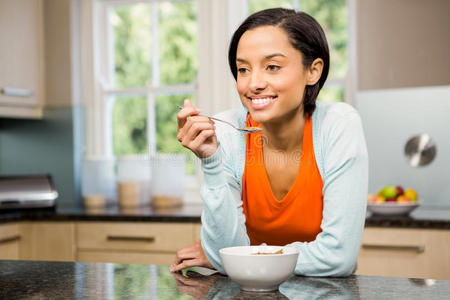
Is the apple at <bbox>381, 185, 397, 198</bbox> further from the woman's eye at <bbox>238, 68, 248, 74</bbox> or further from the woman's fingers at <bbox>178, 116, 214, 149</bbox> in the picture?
the woman's fingers at <bbox>178, 116, 214, 149</bbox>

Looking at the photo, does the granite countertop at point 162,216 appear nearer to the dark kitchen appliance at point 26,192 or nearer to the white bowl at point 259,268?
the dark kitchen appliance at point 26,192

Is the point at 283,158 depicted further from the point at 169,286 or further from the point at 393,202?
the point at 393,202

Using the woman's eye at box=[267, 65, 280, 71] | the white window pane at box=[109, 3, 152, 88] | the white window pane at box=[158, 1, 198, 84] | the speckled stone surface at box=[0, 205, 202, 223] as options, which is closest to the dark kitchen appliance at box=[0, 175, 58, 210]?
the speckled stone surface at box=[0, 205, 202, 223]

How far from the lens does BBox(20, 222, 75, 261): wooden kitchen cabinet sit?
2.92 m

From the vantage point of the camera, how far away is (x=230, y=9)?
3.29 metres

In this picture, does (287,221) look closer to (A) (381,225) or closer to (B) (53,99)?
(A) (381,225)

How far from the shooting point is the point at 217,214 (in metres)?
1.25

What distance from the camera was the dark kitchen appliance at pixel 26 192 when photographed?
3.05m

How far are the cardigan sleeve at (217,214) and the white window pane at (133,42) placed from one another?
2460 mm

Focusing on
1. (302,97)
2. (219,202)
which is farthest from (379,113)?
(219,202)

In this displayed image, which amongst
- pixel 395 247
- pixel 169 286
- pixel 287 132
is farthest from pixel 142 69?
pixel 169 286

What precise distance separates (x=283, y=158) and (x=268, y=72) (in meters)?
0.29

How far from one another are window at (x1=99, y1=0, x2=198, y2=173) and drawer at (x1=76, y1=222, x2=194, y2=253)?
31.5 inches

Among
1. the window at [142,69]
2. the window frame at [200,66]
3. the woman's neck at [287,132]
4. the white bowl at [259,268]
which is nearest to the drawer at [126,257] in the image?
the window frame at [200,66]
